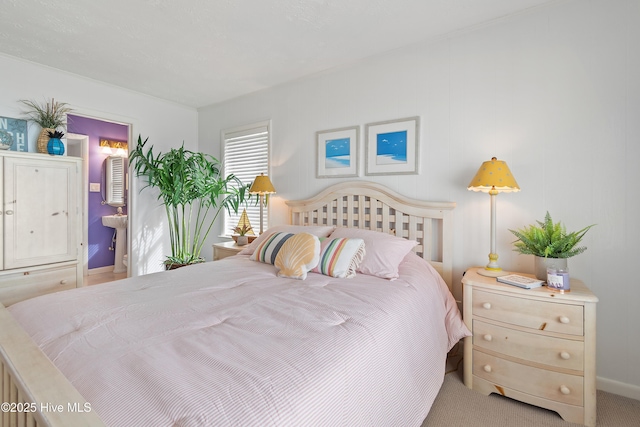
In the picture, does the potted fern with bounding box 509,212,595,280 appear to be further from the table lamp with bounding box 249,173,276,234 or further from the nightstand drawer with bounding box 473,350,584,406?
the table lamp with bounding box 249,173,276,234

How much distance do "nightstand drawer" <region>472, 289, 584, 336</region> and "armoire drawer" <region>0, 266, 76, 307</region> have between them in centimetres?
349

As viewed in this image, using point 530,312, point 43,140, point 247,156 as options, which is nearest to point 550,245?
point 530,312

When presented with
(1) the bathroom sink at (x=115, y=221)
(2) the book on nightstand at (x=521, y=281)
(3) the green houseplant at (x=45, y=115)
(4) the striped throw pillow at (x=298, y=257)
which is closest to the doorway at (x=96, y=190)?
(1) the bathroom sink at (x=115, y=221)

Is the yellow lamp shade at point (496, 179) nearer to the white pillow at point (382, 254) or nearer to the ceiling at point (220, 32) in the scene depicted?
the white pillow at point (382, 254)

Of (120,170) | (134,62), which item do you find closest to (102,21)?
(134,62)

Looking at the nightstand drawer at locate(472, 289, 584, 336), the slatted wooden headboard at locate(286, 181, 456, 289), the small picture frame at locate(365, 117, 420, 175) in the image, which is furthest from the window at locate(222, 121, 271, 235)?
the nightstand drawer at locate(472, 289, 584, 336)

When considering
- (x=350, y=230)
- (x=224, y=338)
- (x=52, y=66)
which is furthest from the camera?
(x=52, y=66)

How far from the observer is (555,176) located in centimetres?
210

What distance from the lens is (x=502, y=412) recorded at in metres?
1.78

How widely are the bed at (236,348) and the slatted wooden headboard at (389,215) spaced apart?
31 centimetres

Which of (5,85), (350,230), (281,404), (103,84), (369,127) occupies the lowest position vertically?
(281,404)

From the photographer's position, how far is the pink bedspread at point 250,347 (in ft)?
2.69

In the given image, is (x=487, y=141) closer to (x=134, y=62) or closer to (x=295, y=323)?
(x=295, y=323)

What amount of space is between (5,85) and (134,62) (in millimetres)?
1133
